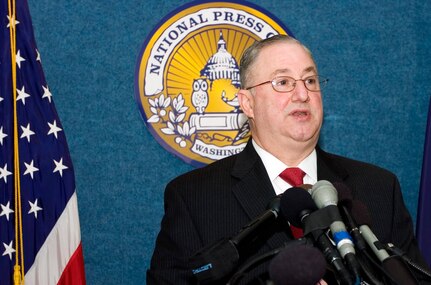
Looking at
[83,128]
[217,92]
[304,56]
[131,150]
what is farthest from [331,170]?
[83,128]

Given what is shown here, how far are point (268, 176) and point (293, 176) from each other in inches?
4.1

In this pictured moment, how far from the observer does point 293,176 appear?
8.57 feet

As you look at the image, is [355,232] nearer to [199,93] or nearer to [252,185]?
[252,185]

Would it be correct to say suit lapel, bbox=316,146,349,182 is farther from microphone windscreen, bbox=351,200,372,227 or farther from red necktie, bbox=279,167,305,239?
microphone windscreen, bbox=351,200,372,227

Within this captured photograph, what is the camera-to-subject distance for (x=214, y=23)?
359cm

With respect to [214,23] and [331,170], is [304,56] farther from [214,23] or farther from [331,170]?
[214,23]

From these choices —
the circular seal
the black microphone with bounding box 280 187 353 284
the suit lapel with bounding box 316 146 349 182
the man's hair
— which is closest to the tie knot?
the suit lapel with bounding box 316 146 349 182

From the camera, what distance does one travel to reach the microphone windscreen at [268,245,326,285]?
1379 mm

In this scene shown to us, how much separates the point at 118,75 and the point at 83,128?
0.36 metres

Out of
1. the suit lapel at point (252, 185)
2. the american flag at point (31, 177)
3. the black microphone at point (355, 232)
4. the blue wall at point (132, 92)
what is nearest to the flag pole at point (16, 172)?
the american flag at point (31, 177)

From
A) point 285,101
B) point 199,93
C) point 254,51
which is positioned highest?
point 254,51

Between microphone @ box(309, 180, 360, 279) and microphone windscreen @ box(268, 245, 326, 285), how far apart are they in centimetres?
7

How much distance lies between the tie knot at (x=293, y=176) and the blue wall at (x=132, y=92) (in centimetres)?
110

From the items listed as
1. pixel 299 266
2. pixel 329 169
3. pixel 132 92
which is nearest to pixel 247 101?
pixel 329 169
